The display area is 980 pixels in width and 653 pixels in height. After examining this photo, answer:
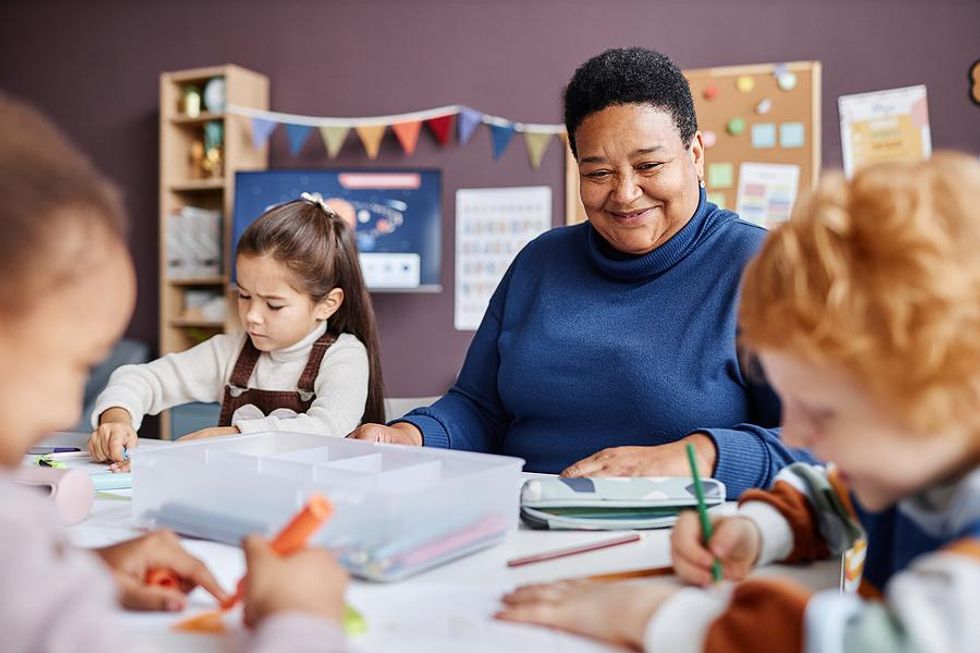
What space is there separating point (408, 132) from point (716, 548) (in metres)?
3.11

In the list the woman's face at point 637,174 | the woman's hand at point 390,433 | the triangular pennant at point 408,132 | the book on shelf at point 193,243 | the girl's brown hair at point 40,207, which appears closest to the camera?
the girl's brown hair at point 40,207

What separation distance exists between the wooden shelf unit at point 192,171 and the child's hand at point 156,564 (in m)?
3.05

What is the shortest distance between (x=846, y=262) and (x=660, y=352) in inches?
29.5

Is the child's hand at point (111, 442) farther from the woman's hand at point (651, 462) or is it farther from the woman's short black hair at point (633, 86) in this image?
the woman's short black hair at point (633, 86)

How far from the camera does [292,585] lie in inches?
22.7

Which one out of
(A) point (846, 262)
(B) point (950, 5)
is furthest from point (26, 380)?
(B) point (950, 5)

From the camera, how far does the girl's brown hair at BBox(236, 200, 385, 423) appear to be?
5.59 feet

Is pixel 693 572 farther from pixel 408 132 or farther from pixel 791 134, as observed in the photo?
pixel 408 132

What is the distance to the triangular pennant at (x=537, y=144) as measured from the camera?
354cm

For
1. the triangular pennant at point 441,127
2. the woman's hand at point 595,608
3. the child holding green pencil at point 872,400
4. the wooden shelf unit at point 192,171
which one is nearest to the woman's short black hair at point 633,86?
the child holding green pencil at point 872,400

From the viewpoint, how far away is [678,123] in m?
1.39

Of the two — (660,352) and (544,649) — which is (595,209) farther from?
(544,649)

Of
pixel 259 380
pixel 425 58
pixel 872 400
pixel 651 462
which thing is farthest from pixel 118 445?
pixel 425 58

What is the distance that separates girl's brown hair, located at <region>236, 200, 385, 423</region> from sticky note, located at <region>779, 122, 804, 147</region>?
194cm
